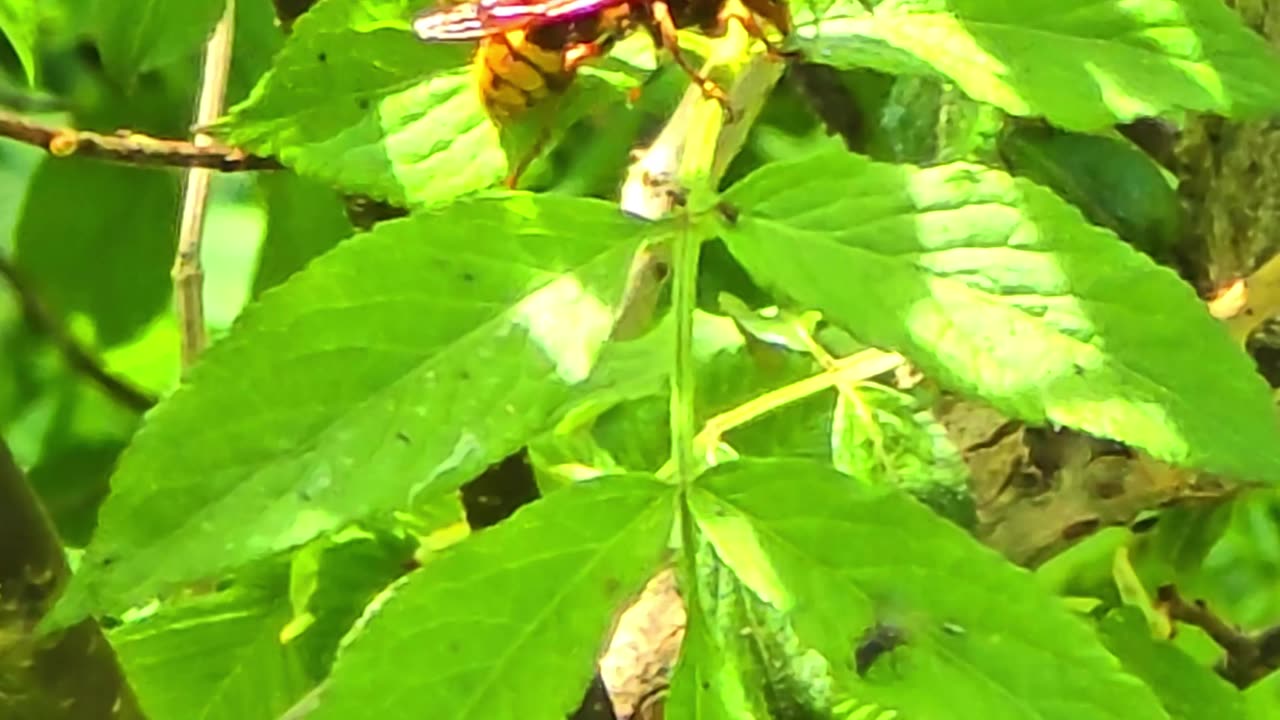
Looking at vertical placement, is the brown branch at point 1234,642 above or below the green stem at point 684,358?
below

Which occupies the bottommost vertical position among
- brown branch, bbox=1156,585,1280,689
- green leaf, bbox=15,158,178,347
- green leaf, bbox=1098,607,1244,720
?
brown branch, bbox=1156,585,1280,689

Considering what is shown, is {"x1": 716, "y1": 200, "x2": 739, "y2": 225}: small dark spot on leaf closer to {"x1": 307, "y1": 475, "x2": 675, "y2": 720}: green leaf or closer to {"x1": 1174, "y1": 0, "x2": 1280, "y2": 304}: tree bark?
{"x1": 307, "y1": 475, "x2": 675, "y2": 720}: green leaf

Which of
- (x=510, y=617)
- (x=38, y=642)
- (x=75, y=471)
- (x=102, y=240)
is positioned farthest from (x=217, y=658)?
(x=75, y=471)

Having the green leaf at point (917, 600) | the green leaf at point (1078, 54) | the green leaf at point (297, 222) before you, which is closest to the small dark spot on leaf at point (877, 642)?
the green leaf at point (917, 600)

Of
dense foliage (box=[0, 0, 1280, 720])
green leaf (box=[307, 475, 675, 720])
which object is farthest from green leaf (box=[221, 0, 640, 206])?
green leaf (box=[307, 475, 675, 720])

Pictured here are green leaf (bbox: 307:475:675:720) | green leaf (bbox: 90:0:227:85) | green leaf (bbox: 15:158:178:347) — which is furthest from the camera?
green leaf (bbox: 15:158:178:347)

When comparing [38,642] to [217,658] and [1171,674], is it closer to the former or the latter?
[217,658]

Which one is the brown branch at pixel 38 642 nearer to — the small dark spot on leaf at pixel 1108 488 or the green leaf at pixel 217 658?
the green leaf at pixel 217 658
